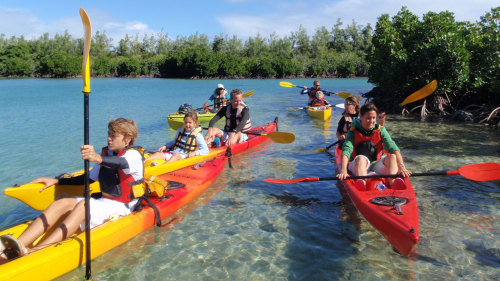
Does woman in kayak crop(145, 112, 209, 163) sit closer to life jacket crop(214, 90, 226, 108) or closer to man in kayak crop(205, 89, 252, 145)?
man in kayak crop(205, 89, 252, 145)

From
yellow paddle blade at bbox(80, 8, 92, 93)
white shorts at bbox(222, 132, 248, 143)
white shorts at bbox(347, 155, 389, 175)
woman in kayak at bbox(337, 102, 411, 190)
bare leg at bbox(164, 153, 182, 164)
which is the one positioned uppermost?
yellow paddle blade at bbox(80, 8, 92, 93)

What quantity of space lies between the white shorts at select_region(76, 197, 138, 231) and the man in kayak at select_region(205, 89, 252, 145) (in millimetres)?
4232

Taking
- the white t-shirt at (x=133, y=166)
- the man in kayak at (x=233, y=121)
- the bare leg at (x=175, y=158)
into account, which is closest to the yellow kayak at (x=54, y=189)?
the bare leg at (x=175, y=158)

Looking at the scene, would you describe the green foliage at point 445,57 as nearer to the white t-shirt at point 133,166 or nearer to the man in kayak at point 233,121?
the man in kayak at point 233,121

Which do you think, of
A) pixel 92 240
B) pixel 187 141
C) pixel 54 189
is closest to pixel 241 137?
pixel 187 141

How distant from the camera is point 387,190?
Result: 14.5 feet

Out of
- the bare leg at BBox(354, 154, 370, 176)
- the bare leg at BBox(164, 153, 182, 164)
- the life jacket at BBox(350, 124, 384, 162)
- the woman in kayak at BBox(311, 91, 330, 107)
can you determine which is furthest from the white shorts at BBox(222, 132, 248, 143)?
the woman in kayak at BBox(311, 91, 330, 107)

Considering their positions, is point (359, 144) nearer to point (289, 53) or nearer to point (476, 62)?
point (476, 62)

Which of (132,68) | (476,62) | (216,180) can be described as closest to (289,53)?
(132,68)

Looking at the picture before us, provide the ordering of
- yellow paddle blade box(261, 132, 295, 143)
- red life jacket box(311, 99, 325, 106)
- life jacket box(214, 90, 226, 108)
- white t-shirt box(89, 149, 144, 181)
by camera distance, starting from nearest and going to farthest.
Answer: white t-shirt box(89, 149, 144, 181)
yellow paddle blade box(261, 132, 295, 143)
life jacket box(214, 90, 226, 108)
red life jacket box(311, 99, 325, 106)

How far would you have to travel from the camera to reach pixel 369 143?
5.11 m

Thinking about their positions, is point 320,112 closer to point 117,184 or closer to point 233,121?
point 233,121

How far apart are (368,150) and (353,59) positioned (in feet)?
212

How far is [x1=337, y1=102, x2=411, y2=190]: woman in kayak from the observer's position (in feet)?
15.1
